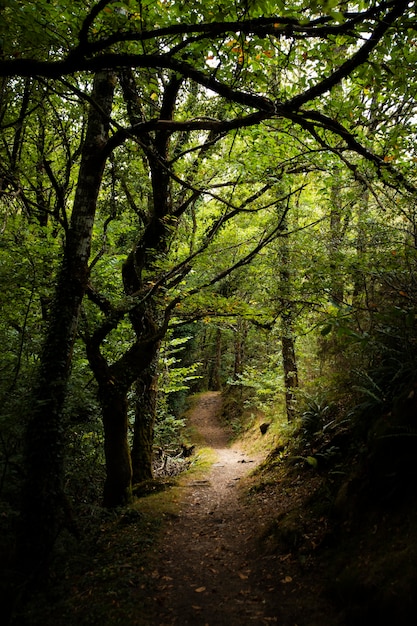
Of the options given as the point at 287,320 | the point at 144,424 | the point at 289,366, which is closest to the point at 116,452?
the point at 144,424

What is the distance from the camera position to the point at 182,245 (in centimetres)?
1126

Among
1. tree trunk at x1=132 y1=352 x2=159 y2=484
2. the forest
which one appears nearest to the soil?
the forest

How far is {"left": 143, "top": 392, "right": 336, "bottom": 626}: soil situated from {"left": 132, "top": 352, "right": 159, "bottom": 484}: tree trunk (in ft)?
4.20

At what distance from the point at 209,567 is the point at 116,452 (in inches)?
119

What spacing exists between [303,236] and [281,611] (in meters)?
8.09

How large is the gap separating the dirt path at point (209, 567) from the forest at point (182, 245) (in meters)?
1.33

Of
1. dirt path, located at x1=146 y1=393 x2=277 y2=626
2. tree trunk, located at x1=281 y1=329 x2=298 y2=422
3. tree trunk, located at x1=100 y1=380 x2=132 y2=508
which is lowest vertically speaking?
dirt path, located at x1=146 y1=393 x2=277 y2=626

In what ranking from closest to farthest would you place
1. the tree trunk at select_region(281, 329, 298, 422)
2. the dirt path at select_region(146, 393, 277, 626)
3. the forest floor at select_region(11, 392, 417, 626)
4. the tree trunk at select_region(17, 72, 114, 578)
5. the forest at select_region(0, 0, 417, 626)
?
the forest floor at select_region(11, 392, 417, 626) → the forest at select_region(0, 0, 417, 626) → the dirt path at select_region(146, 393, 277, 626) → the tree trunk at select_region(17, 72, 114, 578) → the tree trunk at select_region(281, 329, 298, 422)

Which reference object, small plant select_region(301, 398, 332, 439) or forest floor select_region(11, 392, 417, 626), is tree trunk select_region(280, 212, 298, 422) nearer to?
small plant select_region(301, 398, 332, 439)

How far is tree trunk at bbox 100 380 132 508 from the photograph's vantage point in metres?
7.04

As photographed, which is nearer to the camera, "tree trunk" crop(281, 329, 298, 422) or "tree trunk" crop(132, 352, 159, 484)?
"tree trunk" crop(132, 352, 159, 484)

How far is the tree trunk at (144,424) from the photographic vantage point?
8.70m

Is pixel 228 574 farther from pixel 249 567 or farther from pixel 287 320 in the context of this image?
pixel 287 320

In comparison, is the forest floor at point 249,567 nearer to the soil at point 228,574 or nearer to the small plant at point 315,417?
the soil at point 228,574
